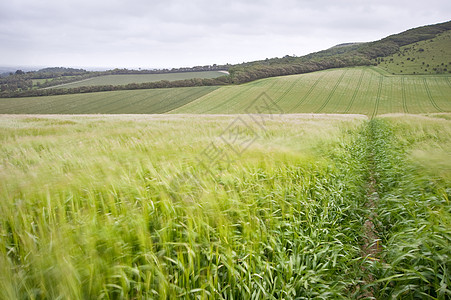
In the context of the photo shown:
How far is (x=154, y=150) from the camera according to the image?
145 inches

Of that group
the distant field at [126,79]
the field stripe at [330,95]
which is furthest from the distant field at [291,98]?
the distant field at [126,79]

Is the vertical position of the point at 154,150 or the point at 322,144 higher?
the point at 154,150

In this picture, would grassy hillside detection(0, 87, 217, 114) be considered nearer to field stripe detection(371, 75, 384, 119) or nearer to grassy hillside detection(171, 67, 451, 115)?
grassy hillside detection(171, 67, 451, 115)

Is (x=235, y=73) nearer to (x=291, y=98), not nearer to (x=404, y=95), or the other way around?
(x=291, y=98)

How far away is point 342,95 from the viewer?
51.7 meters

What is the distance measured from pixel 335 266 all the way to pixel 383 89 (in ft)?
227

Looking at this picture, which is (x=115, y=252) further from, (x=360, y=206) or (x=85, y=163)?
(x=360, y=206)

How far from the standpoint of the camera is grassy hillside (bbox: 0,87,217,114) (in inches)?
1737

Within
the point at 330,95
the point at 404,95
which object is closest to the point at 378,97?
the point at 404,95

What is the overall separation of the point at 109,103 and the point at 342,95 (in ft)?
197

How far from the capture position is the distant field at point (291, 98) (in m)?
43.8

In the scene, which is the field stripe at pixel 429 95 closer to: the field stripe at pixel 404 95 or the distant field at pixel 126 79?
the field stripe at pixel 404 95

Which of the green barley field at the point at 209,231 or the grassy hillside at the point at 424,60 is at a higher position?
the grassy hillside at the point at 424,60

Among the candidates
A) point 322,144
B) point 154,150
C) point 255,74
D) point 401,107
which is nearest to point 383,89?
point 401,107
